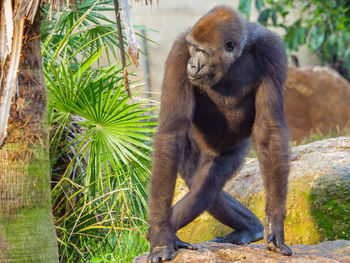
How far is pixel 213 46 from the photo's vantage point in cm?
356

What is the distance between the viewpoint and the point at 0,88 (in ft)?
10.5

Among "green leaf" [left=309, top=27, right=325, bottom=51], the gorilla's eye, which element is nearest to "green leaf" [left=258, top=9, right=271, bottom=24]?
"green leaf" [left=309, top=27, right=325, bottom=51]

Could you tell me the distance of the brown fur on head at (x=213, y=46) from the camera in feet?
11.6

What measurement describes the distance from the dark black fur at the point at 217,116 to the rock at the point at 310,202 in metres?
0.88

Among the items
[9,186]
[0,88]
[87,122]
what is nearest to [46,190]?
[9,186]

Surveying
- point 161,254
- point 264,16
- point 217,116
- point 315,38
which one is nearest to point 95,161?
point 217,116

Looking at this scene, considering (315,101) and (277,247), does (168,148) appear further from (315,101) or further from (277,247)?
(315,101)

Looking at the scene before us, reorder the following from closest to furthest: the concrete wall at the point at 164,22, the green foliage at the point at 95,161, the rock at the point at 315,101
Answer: the green foliage at the point at 95,161 → the rock at the point at 315,101 → the concrete wall at the point at 164,22

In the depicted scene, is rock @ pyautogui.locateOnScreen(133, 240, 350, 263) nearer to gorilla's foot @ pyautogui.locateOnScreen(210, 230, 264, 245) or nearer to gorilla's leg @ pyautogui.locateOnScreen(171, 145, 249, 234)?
gorilla's leg @ pyautogui.locateOnScreen(171, 145, 249, 234)

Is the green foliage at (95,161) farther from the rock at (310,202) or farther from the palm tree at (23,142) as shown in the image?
the palm tree at (23,142)

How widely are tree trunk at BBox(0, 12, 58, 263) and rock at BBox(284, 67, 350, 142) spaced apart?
7.77 metres

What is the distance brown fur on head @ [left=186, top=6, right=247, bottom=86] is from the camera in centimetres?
354

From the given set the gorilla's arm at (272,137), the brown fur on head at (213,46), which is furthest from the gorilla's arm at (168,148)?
the gorilla's arm at (272,137)

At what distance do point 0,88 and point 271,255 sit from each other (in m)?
1.90
